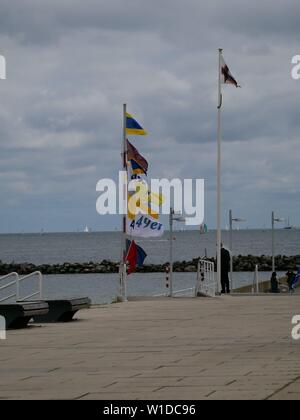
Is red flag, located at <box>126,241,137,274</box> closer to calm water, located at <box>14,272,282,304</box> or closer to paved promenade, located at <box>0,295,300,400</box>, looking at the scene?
paved promenade, located at <box>0,295,300,400</box>

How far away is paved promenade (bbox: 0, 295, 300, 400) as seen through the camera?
441 inches

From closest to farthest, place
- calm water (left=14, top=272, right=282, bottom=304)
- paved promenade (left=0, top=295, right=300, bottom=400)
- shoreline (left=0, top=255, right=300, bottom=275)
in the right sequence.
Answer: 1. paved promenade (left=0, top=295, right=300, bottom=400)
2. calm water (left=14, top=272, right=282, bottom=304)
3. shoreline (left=0, top=255, right=300, bottom=275)

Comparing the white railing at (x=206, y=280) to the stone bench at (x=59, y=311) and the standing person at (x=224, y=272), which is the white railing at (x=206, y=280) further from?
the stone bench at (x=59, y=311)

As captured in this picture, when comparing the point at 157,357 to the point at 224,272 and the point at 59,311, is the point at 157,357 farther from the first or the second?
the point at 224,272

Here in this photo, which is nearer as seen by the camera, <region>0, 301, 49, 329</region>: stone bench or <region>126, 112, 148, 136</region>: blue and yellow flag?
<region>0, 301, 49, 329</region>: stone bench

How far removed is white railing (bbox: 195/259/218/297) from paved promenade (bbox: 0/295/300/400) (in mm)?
8616

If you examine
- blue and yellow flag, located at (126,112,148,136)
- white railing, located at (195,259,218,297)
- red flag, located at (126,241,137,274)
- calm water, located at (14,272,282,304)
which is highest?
blue and yellow flag, located at (126,112,148,136)

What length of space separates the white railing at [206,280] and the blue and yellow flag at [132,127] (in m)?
4.77

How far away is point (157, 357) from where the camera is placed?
46.6 ft

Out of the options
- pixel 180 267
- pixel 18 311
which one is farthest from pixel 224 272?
pixel 180 267

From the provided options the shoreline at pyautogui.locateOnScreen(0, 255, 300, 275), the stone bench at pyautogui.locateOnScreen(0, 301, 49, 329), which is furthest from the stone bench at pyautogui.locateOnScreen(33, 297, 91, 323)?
the shoreline at pyautogui.locateOnScreen(0, 255, 300, 275)

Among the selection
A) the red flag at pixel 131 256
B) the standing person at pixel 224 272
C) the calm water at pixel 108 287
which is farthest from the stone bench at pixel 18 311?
the calm water at pixel 108 287

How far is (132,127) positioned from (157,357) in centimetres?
1971
